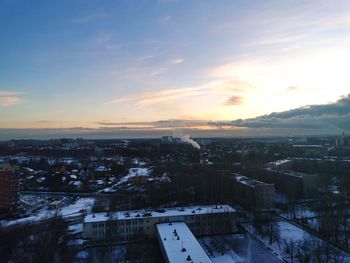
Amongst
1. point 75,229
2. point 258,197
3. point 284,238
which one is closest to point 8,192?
point 75,229

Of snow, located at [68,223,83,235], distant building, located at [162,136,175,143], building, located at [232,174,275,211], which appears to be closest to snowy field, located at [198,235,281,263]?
building, located at [232,174,275,211]

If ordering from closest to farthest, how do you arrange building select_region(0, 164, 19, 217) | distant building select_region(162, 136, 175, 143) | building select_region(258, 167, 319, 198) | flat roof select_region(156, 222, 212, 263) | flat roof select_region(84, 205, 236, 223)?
1. flat roof select_region(156, 222, 212, 263)
2. flat roof select_region(84, 205, 236, 223)
3. building select_region(0, 164, 19, 217)
4. building select_region(258, 167, 319, 198)
5. distant building select_region(162, 136, 175, 143)

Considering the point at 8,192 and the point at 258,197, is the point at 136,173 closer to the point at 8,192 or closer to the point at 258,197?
the point at 8,192

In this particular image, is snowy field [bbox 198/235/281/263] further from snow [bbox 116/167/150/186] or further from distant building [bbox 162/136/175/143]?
distant building [bbox 162/136/175/143]

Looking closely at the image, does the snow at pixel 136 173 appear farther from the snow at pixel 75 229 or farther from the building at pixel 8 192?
the snow at pixel 75 229

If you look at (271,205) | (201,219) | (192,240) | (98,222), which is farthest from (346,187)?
Result: (98,222)

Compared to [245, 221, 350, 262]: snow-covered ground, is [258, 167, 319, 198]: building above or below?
above
